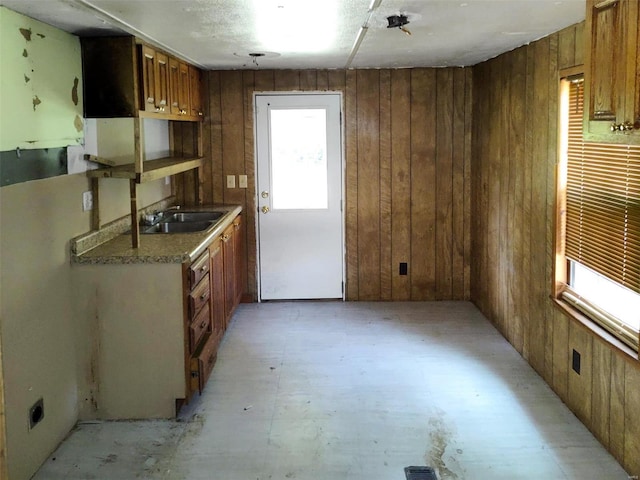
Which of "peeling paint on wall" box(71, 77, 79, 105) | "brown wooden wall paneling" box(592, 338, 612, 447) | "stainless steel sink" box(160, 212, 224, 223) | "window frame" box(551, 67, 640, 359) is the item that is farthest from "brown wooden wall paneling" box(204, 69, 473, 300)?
"brown wooden wall paneling" box(592, 338, 612, 447)

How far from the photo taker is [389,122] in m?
5.65

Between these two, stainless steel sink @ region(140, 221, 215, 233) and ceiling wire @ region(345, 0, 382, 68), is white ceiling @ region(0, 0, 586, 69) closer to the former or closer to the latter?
ceiling wire @ region(345, 0, 382, 68)

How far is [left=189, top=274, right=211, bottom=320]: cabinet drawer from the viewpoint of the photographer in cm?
354

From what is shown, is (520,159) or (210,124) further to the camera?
(210,124)

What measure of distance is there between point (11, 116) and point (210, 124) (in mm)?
2976

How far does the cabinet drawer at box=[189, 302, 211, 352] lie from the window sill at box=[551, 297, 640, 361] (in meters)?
2.08

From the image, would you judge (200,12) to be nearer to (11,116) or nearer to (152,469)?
(11,116)

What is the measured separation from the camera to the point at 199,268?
147 inches

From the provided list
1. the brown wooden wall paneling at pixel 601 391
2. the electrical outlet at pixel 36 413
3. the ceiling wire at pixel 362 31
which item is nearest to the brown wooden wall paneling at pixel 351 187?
the ceiling wire at pixel 362 31

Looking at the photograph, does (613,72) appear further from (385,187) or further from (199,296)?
(385,187)

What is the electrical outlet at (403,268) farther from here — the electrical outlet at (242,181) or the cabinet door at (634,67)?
the cabinet door at (634,67)

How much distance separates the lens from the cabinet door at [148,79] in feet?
11.8

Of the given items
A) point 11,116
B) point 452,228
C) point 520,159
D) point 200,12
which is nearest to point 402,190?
point 452,228

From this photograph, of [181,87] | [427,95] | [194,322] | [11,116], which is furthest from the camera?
[427,95]
